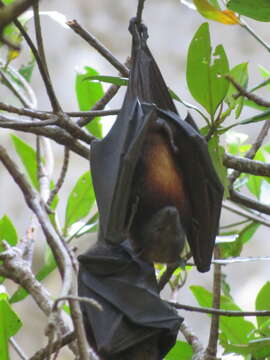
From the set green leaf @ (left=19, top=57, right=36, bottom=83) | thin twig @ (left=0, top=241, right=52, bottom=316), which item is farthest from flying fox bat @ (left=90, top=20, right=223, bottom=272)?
green leaf @ (left=19, top=57, right=36, bottom=83)

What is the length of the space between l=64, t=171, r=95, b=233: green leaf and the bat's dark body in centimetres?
107

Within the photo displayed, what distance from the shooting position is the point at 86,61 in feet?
22.7

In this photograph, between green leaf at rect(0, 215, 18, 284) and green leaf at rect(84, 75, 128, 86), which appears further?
green leaf at rect(0, 215, 18, 284)

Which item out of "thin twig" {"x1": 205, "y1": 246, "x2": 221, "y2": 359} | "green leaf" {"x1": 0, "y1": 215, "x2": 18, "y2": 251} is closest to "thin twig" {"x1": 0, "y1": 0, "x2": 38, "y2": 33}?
"thin twig" {"x1": 205, "y1": 246, "x2": 221, "y2": 359}

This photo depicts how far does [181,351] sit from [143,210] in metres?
0.67

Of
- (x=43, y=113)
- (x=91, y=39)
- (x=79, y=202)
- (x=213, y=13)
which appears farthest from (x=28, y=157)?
(x=213, y=13)

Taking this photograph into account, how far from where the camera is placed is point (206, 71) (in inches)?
79.4

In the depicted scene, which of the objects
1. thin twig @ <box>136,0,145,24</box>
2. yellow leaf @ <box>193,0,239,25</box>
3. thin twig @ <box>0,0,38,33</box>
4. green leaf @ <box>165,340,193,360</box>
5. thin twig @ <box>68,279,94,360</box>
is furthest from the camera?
green leaf @ <box>165,340,193,360</box>

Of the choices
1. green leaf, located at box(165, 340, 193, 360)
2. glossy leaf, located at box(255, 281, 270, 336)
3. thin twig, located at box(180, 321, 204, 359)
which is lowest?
green leaf, located at box(165, 340, 193, 360)

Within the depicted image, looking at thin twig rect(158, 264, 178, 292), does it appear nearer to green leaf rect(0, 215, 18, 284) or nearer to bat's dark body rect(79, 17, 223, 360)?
bat's dark body rect(79, 17, 223, 360)

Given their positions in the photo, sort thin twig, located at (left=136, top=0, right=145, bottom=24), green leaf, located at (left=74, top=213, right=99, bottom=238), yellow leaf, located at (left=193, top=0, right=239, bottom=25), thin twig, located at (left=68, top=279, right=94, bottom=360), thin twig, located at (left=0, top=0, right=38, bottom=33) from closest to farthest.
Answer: thin twig, located at (left=0, top=0, right=38, bottom=33) < thin twig, located at (left=68, top=279, right=94, bottom=360) < thin twig, located at (left=136, top=0, right=145, bottom=24) < yellow leaf, located at (left=193, top=0, right=239, bottom=25) < green leaf, located at (left=74, top=213, right=99, bottom=238)

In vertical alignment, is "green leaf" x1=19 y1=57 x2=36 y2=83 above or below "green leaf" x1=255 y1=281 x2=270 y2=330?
above

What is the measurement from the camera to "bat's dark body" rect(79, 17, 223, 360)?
1.81 metres

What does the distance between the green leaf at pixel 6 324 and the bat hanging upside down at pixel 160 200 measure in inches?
18.6
